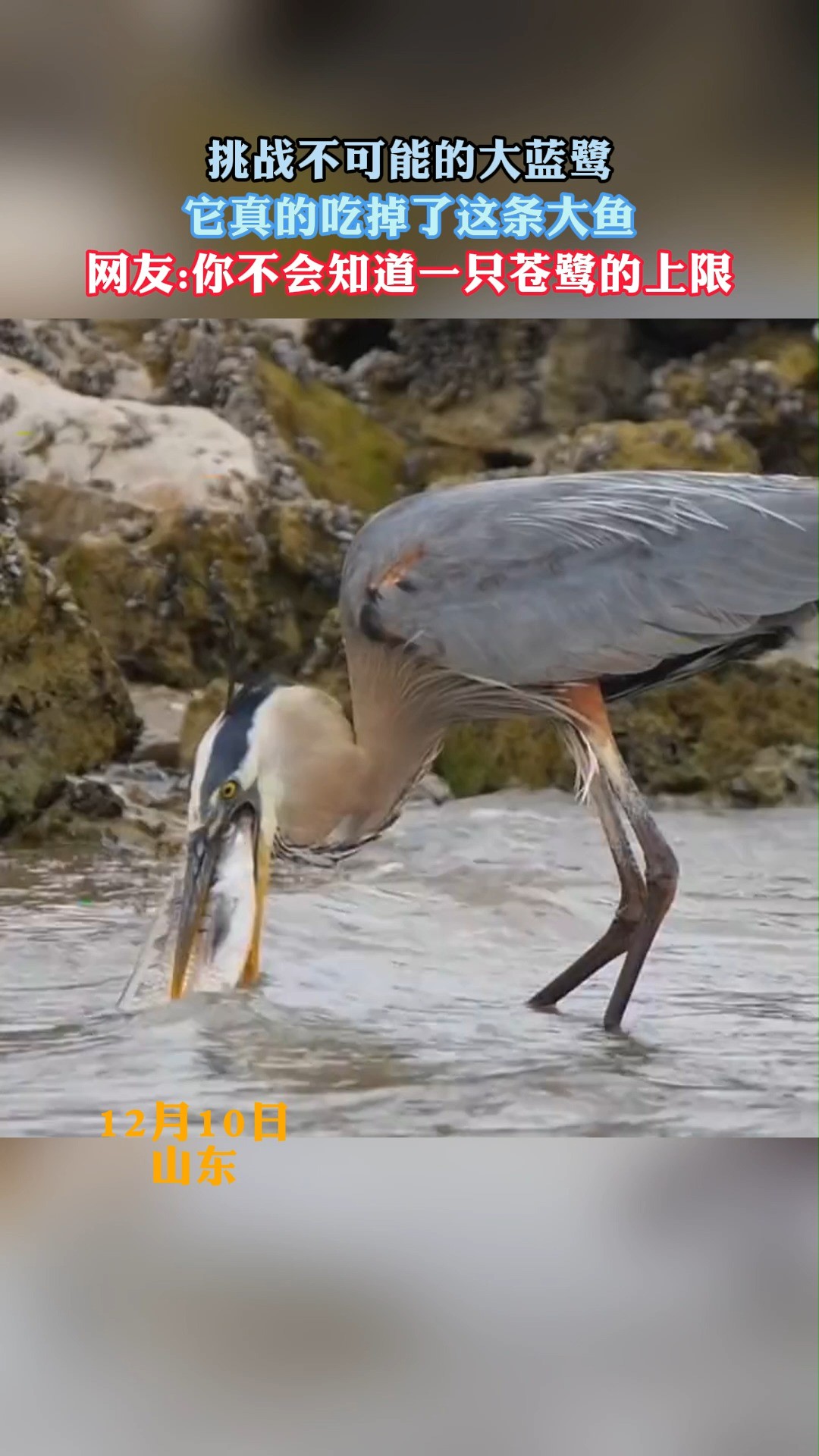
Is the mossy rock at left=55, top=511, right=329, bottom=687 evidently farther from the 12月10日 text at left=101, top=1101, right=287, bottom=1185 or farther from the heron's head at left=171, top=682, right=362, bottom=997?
the 12月10日 text at left=101, top=1101, right=287, bottom=1185

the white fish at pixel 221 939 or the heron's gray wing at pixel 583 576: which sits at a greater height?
the heron's gray wing at pixel 583 576

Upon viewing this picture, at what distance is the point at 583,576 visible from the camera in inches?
66.1

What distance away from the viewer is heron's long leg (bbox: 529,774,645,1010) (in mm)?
1777

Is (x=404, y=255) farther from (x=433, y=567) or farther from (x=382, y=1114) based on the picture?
(x=382, y=1114)

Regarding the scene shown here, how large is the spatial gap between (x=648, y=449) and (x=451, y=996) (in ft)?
2.35

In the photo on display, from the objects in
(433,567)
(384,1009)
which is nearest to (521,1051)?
(384,1009)

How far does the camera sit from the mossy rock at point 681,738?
70.0 inches

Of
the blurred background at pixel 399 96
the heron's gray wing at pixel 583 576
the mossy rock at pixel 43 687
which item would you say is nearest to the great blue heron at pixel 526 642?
the heron's gray wing at pixel 583 576

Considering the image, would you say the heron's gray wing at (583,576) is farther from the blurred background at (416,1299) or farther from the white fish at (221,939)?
the blurred background at (416,1299)

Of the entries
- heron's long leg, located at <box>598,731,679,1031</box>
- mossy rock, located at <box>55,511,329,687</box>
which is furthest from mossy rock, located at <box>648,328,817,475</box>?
mossy rock, located at <box>55,511,329,687</box>

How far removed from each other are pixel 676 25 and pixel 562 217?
0.25m

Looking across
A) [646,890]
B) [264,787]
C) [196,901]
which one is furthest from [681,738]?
[196,901]

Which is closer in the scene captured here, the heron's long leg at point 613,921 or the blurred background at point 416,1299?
the blurred background at point 416,1299

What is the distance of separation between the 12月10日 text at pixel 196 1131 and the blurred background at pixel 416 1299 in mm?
16
